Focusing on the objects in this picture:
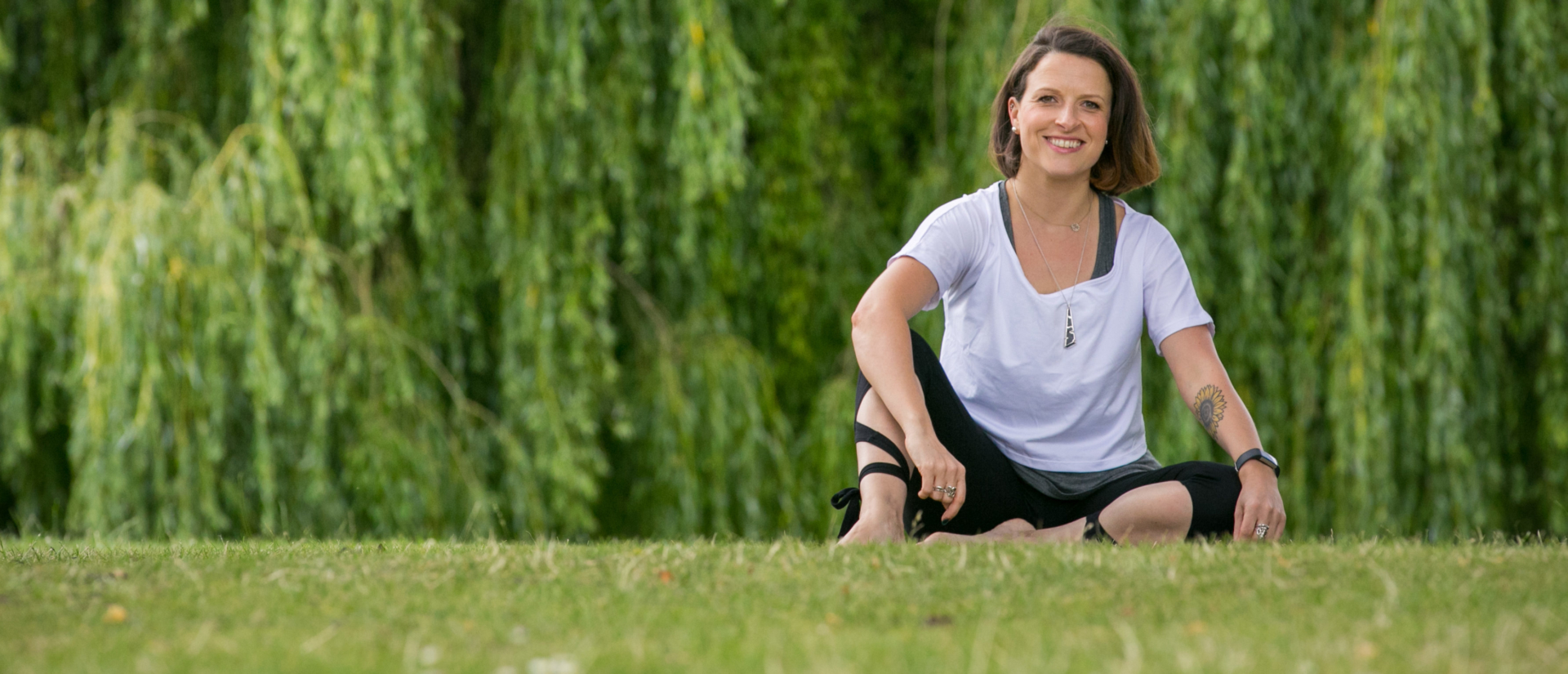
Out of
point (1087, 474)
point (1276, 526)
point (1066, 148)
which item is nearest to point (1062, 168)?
point (1066, 148)

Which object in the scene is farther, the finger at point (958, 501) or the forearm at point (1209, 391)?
the forearm at point (1209, 391)

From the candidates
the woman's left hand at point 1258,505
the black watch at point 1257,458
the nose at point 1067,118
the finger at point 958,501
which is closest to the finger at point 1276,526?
the woman's left hand at point 1258,505

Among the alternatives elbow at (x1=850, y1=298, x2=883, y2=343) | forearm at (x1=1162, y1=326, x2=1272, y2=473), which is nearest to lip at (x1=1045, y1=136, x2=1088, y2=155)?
forearm at (x1=1162, y1=326, x2=1272, y2=473)

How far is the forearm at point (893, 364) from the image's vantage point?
3506 mm

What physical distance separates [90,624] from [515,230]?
166 inches

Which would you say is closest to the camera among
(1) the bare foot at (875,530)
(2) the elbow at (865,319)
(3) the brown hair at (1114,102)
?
(1) the bare foot at (875,530)

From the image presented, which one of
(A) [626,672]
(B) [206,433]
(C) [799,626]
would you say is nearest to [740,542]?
(C) [799,626]

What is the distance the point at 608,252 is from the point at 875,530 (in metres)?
3.67

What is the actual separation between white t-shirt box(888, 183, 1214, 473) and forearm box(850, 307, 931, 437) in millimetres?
220

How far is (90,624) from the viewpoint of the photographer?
2.34 meters

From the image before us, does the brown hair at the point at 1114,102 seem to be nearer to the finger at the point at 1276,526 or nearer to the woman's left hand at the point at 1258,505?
the woman's left hand at the point at 1258,505

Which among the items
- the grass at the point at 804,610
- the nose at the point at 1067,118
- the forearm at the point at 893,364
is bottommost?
the grass at the point at 804,610

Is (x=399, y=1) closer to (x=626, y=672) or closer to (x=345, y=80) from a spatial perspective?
(x=345, y=80)

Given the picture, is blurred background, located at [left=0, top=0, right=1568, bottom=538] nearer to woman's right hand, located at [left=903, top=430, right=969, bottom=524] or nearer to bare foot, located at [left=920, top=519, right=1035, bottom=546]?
bare foot, located at [left=920, top=519, right=1035, bottom=546]
